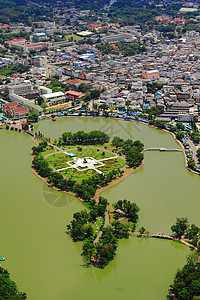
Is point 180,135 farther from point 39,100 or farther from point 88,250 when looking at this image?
point 88,250

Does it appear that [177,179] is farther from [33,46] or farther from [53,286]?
[33,46]

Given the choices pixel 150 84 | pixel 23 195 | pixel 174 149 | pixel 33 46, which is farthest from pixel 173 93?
pixel 33 46

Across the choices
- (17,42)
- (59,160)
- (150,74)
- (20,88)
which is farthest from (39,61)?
(59,160)

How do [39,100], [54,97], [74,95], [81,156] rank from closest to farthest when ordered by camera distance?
[81,156] < [39,100] < [54,97] < [74,95]

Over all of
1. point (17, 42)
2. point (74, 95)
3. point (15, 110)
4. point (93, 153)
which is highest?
point (17, 42)

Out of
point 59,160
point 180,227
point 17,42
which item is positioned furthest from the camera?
point 17,42

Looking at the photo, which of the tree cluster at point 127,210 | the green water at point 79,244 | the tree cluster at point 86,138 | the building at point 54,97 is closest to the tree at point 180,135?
the green water at point 79,244
